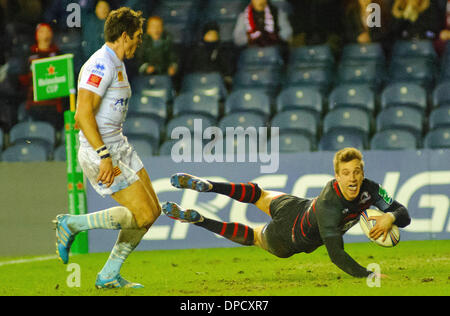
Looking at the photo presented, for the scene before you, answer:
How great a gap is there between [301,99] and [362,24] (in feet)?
5.85

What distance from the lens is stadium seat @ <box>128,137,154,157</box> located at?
388 inches

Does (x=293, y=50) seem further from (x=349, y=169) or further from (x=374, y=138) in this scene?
(x=349, y=169)

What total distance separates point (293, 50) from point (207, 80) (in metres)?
1.40

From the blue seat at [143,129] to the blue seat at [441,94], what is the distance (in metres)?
3.68

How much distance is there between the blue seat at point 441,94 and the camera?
397 inches

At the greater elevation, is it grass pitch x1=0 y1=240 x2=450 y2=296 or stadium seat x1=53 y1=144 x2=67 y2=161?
stadium seat x1=53 y1=144 x2=67 y2=161

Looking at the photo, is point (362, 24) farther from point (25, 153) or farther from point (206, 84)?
point (25, 153)

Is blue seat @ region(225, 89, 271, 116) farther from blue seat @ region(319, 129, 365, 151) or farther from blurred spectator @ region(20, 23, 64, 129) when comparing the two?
blurred spectator @ region(20, 23, 64, 129)

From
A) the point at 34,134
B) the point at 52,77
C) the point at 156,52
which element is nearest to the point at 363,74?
the point at 156,52

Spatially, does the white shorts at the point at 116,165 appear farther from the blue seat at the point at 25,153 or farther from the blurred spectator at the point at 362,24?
the blurred spectator at the point at 362,24

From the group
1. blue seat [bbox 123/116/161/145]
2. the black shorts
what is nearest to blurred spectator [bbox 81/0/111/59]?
blue seat [bbox 123/116/161/145]

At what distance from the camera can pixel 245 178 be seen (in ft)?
30.6

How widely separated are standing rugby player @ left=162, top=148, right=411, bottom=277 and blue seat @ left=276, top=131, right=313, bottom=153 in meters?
2.53

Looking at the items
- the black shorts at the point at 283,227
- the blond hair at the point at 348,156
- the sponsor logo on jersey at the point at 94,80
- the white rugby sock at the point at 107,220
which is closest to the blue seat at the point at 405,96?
the black shorts at the point at 283,227
